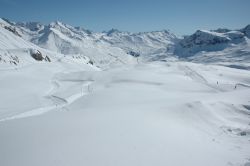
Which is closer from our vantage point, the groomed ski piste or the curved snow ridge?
the groomed ski piste

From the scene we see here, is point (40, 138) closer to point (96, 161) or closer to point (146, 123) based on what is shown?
point (96, 161)

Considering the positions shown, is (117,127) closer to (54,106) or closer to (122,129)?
(122,129)

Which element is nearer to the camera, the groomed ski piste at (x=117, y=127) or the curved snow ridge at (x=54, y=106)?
the groomed ski piste at (x=117, y=127)

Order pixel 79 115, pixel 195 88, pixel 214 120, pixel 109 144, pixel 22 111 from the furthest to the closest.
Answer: pixel 195 88 → pixel 214 120 → pixel 22 111 → pixel 79 115 → pixel 109 144

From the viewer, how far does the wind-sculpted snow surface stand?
1157 centimetres

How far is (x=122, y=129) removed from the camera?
50.3 feet

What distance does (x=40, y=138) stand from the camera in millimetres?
13289

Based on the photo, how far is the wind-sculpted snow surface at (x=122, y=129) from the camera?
11.6 metres

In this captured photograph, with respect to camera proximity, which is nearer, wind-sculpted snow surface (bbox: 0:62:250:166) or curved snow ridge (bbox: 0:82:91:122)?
wind-sculpted snow surface (bbox: 0:62:250:166)

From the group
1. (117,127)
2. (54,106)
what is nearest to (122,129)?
(117,127)

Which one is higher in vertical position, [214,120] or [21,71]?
[21,71]

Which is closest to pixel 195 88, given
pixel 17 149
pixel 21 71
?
pixel 21 71

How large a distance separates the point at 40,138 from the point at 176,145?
7027mm

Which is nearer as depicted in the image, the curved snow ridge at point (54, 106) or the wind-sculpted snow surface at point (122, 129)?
the wind-sculpted snow surface at point (122, 129)
